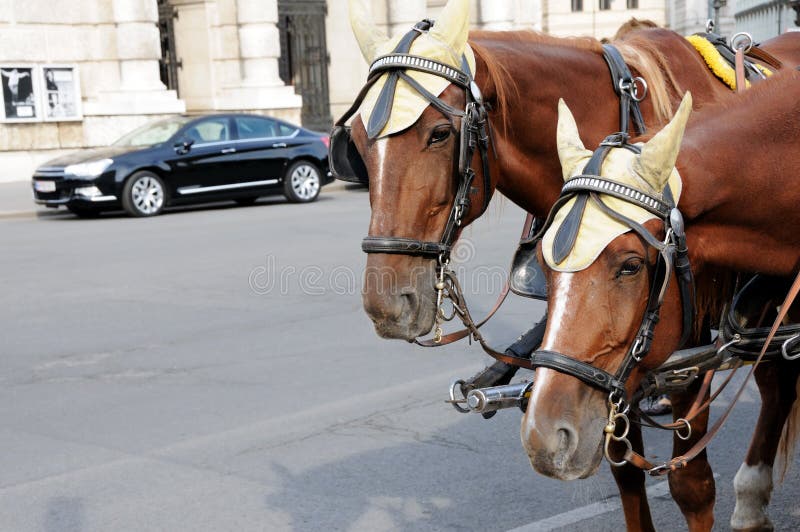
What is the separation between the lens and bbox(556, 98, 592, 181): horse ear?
10.2 feet

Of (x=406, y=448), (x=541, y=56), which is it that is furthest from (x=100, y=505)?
(x=541, y=56)

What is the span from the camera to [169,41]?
28438mm

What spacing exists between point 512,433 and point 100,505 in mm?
2213

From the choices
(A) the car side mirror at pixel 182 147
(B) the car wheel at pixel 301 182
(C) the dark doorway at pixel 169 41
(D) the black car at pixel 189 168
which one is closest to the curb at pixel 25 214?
(D) the black car at pixel 189 168

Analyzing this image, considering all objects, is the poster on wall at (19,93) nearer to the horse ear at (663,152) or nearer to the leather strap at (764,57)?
the leather strap at (764,57)

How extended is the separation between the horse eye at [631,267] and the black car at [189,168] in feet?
49.8

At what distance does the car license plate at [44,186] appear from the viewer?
17.3 meters

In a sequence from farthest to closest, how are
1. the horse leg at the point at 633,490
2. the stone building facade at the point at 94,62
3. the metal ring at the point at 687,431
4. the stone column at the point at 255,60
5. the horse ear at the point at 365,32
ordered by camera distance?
the stone column at the point at 255,60
the stone building facade at the point at 94,62
the horse ear at the point at 365,32
the horse leg at the point at 633,490
the metal ring at the point at 687,431

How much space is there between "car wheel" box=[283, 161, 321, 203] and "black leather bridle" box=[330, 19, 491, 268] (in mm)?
15078

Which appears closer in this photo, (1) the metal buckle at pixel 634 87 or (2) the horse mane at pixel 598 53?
(2) the horse mane at pixel 598 53

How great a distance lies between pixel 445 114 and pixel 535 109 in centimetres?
53

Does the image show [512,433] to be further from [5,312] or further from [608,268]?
[5,312]

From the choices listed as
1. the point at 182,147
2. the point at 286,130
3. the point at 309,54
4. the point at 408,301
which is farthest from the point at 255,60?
the point at 408,301

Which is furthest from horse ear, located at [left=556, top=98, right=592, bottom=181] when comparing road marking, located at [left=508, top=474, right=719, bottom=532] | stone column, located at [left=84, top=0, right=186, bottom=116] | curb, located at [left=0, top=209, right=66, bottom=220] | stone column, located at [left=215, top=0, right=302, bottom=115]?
stone column, located at [left=215, top=0, right=302, bottom=115]
